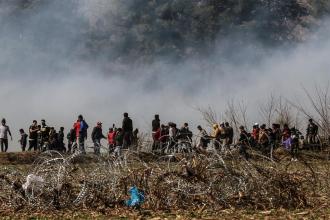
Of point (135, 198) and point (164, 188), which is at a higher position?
point (164, 188)

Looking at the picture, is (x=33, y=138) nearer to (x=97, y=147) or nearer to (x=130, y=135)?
(x=130, y=135)

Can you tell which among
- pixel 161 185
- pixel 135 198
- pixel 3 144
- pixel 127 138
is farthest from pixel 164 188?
pixel 3 144

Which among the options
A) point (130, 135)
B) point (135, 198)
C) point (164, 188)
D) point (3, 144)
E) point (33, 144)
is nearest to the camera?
point (135, 198)

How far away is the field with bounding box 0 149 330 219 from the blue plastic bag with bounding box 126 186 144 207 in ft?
0.32

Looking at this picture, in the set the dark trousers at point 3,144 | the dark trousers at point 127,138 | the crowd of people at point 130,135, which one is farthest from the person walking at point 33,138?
the dark trousers at point 127,138

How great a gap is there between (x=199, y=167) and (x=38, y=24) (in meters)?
73.5

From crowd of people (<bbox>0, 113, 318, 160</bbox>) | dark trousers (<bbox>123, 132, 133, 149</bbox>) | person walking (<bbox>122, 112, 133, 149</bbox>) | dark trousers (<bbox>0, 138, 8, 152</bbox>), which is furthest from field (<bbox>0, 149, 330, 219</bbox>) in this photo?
dark trousers (<bbox>0, 138, 8, 152</bbox>)

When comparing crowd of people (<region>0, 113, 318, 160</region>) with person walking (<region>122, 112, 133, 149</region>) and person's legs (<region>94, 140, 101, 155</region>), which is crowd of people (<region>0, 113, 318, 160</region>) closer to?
person walking (<region>122, 112, 133, 149</region>)

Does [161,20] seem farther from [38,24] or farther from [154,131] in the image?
[154,131]

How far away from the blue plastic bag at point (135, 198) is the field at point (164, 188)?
0.10 meters

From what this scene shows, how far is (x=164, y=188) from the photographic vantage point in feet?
41.3

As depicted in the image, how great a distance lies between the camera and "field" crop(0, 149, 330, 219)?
40.5ft

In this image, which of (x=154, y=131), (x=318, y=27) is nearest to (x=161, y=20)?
(x=318, y=27)

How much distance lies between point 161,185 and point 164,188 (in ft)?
0.29
